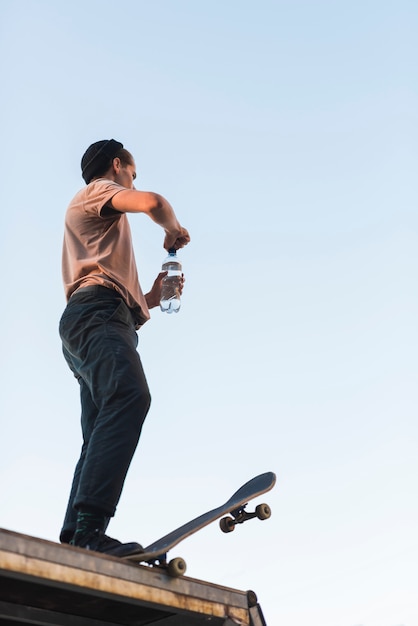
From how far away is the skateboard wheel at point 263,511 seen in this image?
4160 millimetres

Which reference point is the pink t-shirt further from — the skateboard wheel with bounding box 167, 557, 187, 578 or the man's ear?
the skateboard wheel with bounding box 167, 557, 187, 578

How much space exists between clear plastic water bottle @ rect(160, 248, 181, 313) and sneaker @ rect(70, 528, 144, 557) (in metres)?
1.95

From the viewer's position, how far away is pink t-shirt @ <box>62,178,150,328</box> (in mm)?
4625

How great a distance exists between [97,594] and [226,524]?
1.09 meters

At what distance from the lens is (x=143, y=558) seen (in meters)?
3.56

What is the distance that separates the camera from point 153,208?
430 cm

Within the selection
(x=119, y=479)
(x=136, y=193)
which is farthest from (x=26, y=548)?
(x=136, y=193)

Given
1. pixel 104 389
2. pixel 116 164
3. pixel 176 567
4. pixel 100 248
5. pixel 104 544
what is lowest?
pixel 176 567

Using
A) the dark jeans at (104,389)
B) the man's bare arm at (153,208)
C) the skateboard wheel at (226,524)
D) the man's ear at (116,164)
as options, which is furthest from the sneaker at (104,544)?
the man's ear at (116,164)

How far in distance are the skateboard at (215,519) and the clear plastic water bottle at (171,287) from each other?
5.15 ft

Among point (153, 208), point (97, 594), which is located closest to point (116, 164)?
point (153, 208)

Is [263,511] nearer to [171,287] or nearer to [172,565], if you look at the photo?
[172,565]

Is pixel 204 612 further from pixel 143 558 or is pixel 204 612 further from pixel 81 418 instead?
pixel 81 418

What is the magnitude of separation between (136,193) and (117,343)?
31.5 inches
